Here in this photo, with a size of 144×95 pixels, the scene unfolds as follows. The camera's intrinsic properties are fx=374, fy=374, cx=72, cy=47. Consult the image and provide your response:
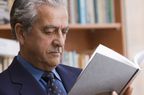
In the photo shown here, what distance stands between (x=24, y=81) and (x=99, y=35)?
1189mm

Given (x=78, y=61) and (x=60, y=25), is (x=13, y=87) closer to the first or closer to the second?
(x=60, y=25)

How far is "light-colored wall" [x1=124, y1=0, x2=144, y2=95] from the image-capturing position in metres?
2.38

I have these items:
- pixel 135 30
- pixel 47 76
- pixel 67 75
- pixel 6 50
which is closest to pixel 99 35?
pixel 135 30

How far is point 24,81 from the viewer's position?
4.52ft

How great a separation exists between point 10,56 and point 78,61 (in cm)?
53

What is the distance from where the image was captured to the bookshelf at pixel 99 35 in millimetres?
2285

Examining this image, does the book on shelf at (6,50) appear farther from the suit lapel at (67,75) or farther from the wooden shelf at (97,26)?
the wooden shelf at (97,26)

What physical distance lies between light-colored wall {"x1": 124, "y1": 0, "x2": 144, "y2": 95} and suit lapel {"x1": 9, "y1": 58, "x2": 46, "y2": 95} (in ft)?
3.65

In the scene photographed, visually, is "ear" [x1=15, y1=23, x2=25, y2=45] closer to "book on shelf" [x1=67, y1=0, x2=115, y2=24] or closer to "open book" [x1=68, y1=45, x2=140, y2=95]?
"open book" [x1=68, y1=45, x2=140, y2=95]

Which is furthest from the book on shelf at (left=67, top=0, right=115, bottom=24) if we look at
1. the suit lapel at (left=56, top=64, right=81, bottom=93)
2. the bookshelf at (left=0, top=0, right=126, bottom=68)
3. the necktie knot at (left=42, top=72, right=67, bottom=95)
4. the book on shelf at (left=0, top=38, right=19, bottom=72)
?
the necktie knot at (left=42, top=72, right=67, bottom=95)

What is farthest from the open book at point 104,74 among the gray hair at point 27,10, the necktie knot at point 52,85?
the gray hair at point 27,10

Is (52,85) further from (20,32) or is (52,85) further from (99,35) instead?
(99,35)

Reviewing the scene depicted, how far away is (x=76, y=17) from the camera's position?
2.20m

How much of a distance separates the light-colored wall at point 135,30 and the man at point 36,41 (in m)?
1.05
